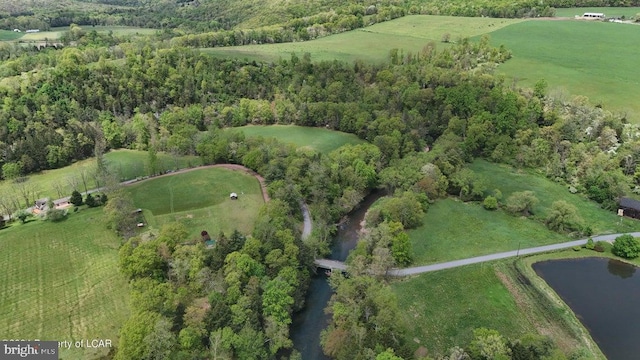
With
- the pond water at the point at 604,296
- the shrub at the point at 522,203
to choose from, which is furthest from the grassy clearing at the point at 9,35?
the pond water at the point at 604,296

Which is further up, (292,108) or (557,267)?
(292,108)

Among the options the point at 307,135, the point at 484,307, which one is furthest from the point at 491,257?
the point at 307,135

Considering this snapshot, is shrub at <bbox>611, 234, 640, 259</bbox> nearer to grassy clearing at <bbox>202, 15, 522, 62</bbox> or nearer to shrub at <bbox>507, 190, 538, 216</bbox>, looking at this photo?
shrub at <bbox>507, 190, 538, 216</bbox>

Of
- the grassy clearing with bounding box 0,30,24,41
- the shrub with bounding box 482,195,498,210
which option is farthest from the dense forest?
the grassy clearing with bounding box 0,30,24,41

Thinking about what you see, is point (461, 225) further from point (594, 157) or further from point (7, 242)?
point (7, 242)

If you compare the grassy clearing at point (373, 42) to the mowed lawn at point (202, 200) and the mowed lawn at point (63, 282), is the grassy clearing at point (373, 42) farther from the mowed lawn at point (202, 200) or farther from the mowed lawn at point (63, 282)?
the mowed lawn at point (63, 282)

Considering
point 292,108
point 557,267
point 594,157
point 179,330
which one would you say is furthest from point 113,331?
point 594,157

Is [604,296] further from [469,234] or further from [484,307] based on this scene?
[469,234]
